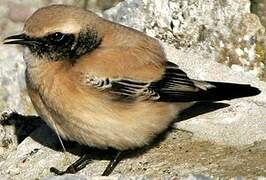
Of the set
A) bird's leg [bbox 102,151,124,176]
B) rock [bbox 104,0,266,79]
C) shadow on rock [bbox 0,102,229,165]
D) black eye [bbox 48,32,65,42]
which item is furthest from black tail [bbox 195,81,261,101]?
rock [bbox 104,0,266,79]

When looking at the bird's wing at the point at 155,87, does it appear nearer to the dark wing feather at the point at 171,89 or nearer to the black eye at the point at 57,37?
the dark wing feather at the point at 171,89

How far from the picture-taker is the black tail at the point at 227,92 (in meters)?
7.77

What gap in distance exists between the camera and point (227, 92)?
7.80 metres

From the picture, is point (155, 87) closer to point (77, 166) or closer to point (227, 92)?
point (227, 92)

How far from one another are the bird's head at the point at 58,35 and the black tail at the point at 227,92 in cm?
121

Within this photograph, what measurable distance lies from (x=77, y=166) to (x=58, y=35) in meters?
1.35

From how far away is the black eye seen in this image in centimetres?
712

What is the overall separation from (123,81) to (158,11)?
11.8 feet

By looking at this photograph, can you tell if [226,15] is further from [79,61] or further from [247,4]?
[79,61]

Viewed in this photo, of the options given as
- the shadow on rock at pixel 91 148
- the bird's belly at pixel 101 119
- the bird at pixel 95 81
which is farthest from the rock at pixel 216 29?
the bird's belly at pixel 101 119


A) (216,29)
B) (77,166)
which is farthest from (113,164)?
(216,29)

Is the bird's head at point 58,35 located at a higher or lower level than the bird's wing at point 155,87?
higher

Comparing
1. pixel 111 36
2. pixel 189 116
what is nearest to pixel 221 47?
pixel 189 116

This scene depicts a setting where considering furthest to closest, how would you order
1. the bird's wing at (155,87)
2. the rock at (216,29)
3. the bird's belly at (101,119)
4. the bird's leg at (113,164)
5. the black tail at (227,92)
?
the rock at (216,29), the black tail at (227,92), the bird's leg at (113,164), the bird's wing at (155,87), the bird's belly at (101,119)
